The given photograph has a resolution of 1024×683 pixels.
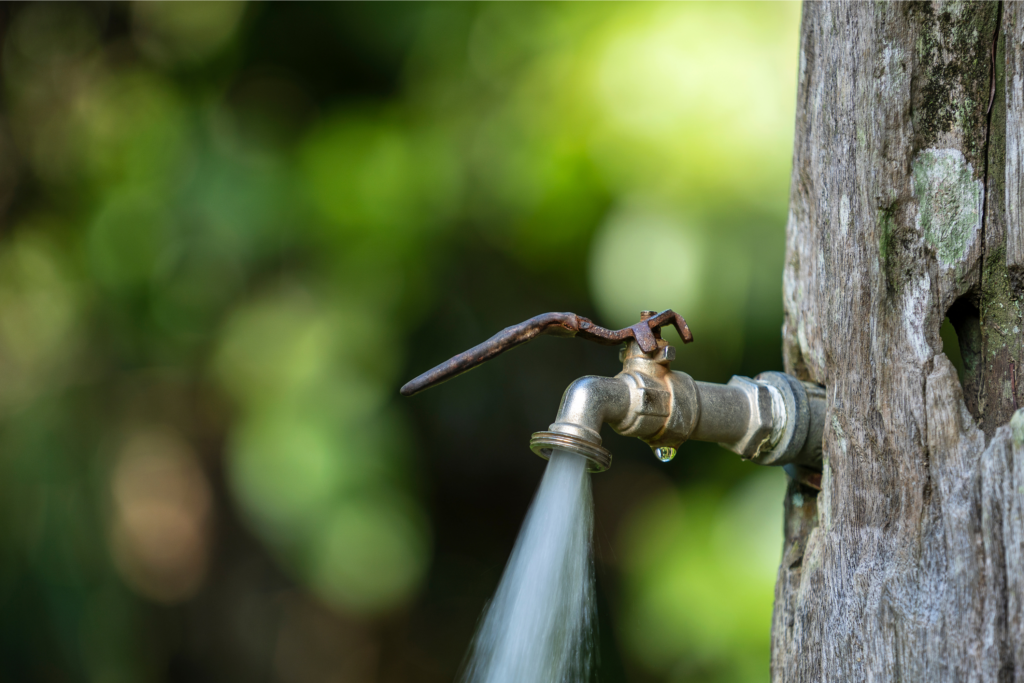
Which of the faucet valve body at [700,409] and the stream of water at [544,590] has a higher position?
the faucet valve body at [700,409]

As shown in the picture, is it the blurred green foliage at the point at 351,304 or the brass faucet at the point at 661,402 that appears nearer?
the brass faucet at the point at 661,402

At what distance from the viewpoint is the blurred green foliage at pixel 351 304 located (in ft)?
5.26

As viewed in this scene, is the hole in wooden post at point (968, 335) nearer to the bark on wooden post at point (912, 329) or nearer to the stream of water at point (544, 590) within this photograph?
the bark on wooden post at point (912, 329)

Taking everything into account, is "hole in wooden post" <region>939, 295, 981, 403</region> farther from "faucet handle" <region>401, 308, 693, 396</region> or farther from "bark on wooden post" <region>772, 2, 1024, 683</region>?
"faucet handle" <region>401, 308, 693, 396</region>

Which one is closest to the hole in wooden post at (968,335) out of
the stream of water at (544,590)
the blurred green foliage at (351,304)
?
the stream of water at (544,590)

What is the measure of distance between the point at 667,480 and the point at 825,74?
4.14 feet

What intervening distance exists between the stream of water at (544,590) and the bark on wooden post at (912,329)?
0.62 feet

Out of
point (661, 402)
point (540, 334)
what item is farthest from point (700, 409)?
point (540, 334)

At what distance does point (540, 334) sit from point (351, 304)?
3.83ft

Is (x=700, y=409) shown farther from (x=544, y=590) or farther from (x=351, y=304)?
(x=351, y=304)

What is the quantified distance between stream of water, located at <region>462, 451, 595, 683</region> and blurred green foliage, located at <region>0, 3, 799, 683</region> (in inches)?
42.1

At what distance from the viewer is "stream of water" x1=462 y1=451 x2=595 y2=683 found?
1.86ft

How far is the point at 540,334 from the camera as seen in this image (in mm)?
597

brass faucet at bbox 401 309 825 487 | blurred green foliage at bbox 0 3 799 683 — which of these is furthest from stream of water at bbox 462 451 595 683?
blurred green foliage at bbox 0 3 799 683
